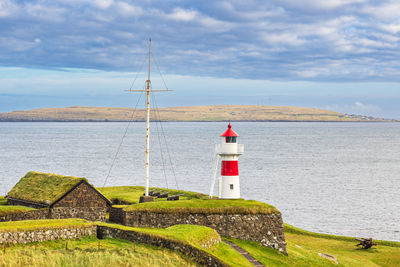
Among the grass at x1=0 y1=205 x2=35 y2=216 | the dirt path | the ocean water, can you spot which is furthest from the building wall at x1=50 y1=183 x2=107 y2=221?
the ocean water

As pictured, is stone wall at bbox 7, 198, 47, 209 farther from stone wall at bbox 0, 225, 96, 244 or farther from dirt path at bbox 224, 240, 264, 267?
dirt path at bbox 224, 240, 264, 267

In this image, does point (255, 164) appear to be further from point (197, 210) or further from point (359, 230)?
point (197, 210)

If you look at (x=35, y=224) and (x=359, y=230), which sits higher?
(x=35, y=224)

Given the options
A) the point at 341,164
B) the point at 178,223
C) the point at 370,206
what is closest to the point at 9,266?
the point at 178,223

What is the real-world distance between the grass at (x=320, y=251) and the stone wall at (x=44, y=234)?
32.9 feet

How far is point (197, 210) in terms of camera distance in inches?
1242

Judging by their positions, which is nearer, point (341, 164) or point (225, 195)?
point (225, 195)

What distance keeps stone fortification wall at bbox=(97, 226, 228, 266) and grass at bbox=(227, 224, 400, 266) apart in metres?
5.89

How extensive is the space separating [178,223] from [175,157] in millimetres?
94301

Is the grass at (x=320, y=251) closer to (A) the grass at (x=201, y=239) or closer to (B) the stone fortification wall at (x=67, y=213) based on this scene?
(A) the grass at (x=201, y=239)

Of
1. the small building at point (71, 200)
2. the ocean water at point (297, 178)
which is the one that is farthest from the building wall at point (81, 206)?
the ocean water at point (297, 178)

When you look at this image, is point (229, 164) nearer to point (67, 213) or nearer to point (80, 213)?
point (80, 213)

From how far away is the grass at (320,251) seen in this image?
30234 mm

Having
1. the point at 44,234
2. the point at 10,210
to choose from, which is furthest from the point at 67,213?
the point at 44,234
